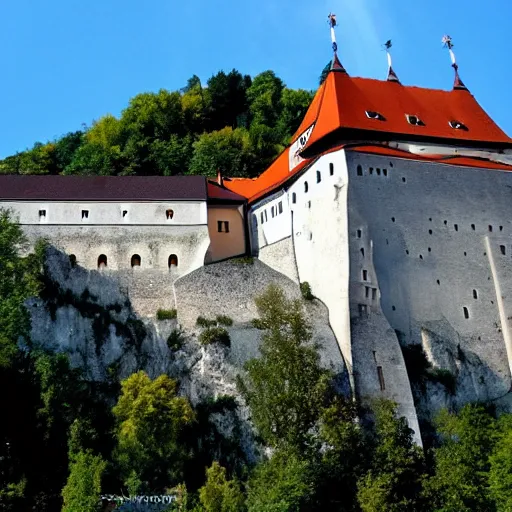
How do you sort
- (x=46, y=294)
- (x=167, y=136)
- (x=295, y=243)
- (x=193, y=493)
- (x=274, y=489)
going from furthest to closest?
(x=167, y=136), (x=295, y=243), (x=46, y=294), (x=193, y=493), (x=274, y=489)

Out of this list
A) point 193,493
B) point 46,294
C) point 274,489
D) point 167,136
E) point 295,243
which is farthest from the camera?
point 167,136

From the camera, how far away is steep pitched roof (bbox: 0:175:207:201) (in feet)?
171

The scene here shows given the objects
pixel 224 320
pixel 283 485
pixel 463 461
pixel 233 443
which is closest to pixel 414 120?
pixel 224 320

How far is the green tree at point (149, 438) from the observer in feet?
133

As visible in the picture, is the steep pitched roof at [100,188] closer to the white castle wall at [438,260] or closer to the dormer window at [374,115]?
the white castle wall at [438,260]

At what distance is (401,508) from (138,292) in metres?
20.2

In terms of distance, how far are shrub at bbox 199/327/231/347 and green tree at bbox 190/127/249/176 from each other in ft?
83.5

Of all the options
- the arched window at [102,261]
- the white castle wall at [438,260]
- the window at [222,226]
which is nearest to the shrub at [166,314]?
the arched window at [102,261]

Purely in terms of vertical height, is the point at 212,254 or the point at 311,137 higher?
the point at 311,137

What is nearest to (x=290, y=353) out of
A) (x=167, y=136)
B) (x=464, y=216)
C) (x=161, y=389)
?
(x=161, y=389)

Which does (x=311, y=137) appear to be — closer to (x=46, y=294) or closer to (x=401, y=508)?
(x=46, y=294)

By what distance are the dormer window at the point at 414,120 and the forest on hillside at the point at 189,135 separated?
63.9ft

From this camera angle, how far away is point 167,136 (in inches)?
3312

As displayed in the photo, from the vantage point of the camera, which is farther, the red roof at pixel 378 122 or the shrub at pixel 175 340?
the red roof at pixel 378 122
